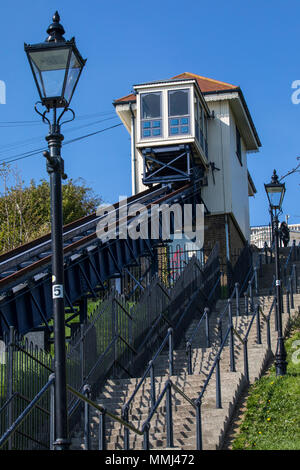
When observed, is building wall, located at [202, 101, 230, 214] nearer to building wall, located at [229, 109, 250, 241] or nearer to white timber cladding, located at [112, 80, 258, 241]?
white timber cladding, located at [112, 80, 258, 241]

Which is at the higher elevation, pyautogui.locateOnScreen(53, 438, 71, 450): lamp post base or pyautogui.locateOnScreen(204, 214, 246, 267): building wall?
pyautogui.locateOnScreen(204, 214, 246, 267): building wall

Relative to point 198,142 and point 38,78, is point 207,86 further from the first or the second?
point 38,78

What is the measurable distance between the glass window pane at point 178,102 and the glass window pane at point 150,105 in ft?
1.59

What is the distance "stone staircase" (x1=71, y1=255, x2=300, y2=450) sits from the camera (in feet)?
44.4

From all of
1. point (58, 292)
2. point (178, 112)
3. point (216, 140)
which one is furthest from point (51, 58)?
point (216, 140)

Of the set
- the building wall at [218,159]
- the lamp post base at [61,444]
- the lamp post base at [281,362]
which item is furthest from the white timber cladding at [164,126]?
the lamp post base at [61,444]

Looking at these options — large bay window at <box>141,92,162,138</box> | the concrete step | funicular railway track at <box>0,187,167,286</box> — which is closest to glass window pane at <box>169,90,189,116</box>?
large bay window at <box>141,92,162,138</box>

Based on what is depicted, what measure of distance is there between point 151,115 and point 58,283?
2311 cm

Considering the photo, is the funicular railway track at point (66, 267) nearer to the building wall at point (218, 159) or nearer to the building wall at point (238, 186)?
the building wall at point (218, 159)

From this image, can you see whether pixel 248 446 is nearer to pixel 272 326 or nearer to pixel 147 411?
pixel 147 411

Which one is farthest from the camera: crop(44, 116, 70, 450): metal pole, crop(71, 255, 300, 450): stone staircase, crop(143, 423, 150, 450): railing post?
crop(71, 255, 300, 450): stone staircase

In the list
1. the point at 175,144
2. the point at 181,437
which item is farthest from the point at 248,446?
the point at 175,144

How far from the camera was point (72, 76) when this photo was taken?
9312mm

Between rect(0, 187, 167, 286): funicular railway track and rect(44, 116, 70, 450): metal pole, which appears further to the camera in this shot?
rect(0, 187, 167, 286): funicular railway track
